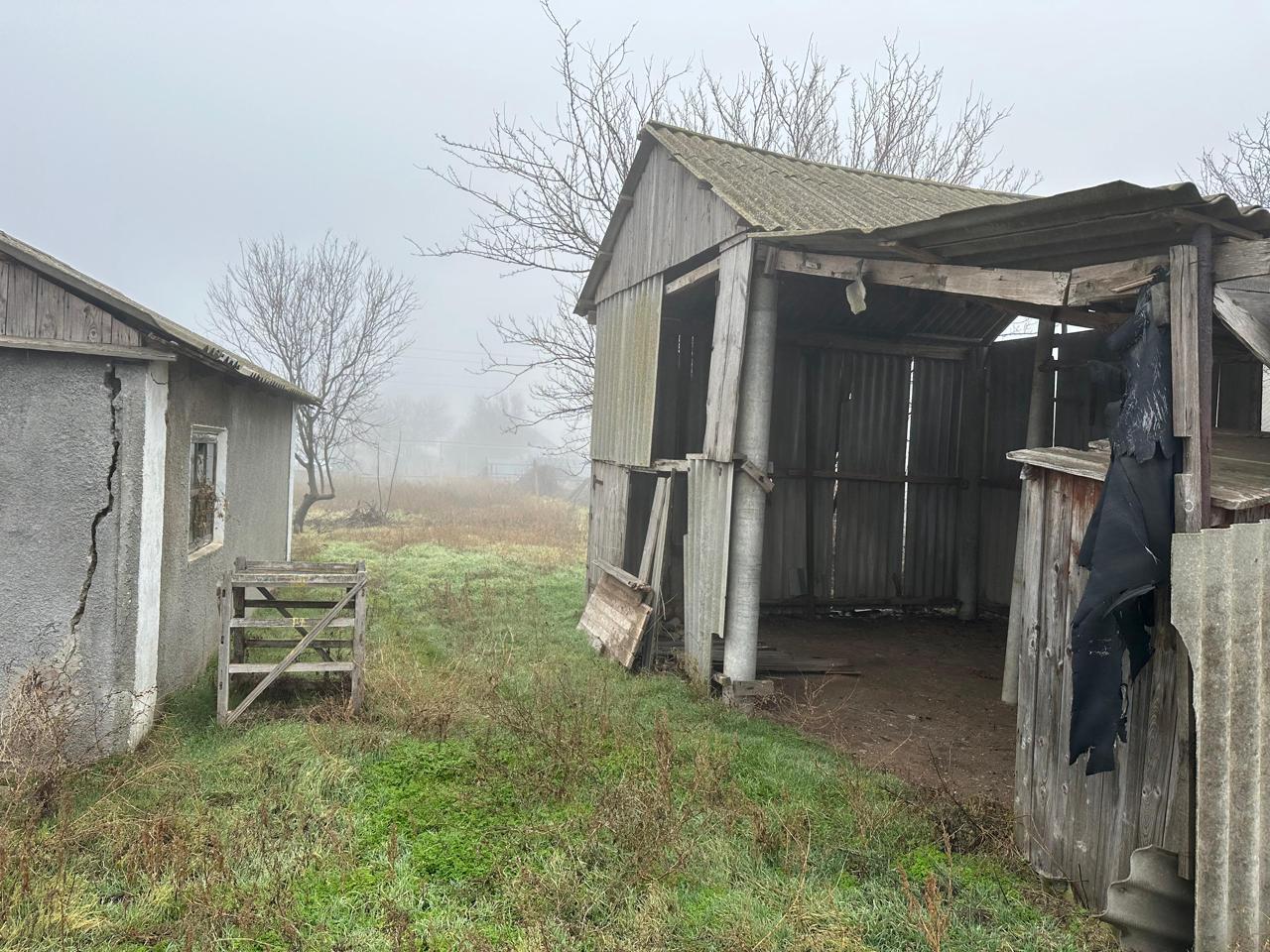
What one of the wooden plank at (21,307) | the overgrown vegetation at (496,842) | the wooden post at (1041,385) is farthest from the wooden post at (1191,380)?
the wooden plank at (21,307)

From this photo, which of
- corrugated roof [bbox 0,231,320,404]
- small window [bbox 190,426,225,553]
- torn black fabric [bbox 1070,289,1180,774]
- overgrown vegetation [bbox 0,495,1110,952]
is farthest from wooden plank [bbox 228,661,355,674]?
torn black fabric [bbox 1070,289,1180,774]

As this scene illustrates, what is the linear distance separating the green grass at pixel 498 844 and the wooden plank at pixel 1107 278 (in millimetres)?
2994

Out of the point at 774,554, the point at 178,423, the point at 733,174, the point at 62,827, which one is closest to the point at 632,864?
the point at 62,827

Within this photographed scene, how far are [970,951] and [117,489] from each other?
5.90 metres

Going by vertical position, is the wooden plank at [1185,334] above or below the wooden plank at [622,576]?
above

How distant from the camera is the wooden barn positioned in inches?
151

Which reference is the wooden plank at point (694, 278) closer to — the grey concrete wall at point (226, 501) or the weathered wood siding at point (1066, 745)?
the weathered wood siding at point (1066, 745)

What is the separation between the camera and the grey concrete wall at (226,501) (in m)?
6.67

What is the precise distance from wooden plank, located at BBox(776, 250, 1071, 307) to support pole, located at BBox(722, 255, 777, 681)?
0.57 m

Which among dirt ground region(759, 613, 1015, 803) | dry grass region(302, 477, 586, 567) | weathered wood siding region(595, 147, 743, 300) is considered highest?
weathered wood siding region(595, 147, 743, 300)

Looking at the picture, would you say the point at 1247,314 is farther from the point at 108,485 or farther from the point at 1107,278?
the point at 108,485

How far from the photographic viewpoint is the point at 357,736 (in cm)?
614

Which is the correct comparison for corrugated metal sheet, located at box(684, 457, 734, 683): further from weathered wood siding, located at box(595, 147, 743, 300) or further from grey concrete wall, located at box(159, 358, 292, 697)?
grey concrete wall, located at box(159, 358, 292, 697)

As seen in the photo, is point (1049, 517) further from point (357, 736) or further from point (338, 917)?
point (357, 736)
